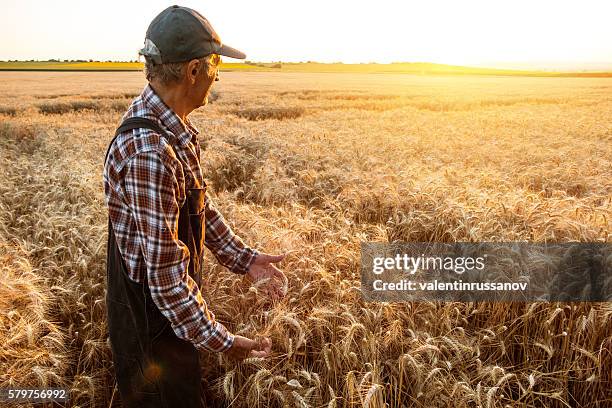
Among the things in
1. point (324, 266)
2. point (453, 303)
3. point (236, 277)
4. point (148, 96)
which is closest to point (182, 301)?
point (148, 96)

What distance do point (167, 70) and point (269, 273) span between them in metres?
1.37

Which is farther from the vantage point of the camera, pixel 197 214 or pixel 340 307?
pixel 340 307

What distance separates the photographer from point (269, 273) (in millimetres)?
2857

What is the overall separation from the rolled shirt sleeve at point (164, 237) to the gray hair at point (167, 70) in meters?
0.35

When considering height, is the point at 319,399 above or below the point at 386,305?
below

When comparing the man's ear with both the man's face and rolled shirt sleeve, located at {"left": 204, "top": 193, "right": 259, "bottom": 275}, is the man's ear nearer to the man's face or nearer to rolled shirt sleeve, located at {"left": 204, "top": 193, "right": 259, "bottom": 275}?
the man's face

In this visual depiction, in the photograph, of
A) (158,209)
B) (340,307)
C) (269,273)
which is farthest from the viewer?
(340,307)

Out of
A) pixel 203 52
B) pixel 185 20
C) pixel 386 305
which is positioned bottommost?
pixel 386 305

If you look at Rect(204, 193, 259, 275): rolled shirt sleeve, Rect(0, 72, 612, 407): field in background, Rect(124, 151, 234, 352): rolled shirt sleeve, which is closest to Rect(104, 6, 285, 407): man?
Rect(124, 151, 234, 352): rolled shirt sleeve

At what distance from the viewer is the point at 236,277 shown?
341 centimetres

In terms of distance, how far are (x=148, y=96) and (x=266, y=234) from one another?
84.5 inches

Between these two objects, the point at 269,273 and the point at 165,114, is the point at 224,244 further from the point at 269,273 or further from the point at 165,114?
the point at 165,114

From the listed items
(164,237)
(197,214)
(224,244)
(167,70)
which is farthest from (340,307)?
(167,70)

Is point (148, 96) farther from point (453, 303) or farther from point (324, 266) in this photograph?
point (453, 303)
